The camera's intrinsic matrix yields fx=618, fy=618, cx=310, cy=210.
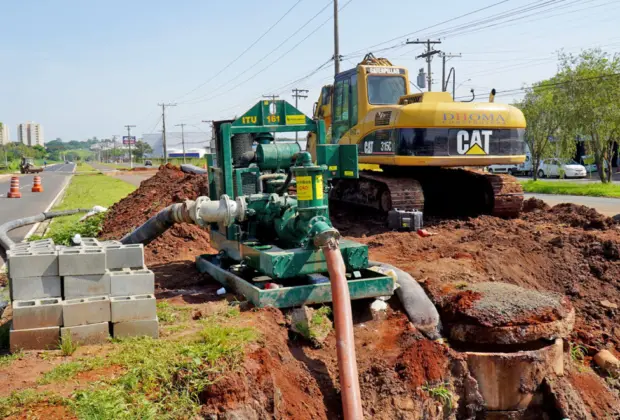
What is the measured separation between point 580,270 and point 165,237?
22.4 feet

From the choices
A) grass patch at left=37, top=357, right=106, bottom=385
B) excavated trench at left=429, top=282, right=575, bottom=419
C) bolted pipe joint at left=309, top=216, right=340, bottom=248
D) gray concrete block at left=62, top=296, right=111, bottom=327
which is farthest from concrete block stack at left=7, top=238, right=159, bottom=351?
excavated trench at left=429, top=282, right=575, bottom=419

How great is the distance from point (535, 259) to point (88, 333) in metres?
6.75

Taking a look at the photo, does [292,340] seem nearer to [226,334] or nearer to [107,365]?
[226,334]

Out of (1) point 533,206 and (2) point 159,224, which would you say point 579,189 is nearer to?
(1) point 533,206

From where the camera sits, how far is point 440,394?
6.20 m

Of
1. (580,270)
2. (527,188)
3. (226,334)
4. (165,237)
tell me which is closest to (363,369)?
(226,334)

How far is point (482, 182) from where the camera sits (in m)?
13.8

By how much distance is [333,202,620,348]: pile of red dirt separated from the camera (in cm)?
834

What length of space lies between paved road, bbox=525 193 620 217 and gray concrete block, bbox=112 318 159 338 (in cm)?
1371

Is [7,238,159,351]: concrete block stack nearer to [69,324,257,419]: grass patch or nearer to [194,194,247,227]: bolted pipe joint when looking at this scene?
[69,324,257,419]: grass patch

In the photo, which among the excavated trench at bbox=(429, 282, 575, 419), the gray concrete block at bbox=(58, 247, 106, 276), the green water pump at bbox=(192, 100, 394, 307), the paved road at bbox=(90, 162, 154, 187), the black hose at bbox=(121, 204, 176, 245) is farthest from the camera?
the paved road at bbox=(90, 162, 154, 187)

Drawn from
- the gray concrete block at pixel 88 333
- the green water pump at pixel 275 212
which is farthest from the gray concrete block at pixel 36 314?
the green water pump at pixel 275 212

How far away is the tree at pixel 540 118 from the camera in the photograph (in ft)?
99.4

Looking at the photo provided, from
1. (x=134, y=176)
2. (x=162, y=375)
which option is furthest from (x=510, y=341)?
(x=134, y=176)
